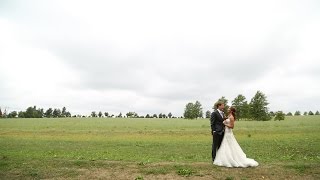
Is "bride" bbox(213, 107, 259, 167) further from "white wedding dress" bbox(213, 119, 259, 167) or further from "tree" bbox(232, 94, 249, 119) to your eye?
"tree" bbox(232, 94, 249, 119)

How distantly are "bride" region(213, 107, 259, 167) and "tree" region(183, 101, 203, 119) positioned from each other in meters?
151

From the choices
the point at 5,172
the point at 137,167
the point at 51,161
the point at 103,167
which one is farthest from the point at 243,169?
the point at 5,172

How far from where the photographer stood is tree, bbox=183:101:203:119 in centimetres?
16625

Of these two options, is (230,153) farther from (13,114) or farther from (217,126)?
(13,114)

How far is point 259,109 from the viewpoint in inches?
4323

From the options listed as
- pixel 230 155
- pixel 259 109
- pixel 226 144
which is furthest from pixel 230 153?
pixel 259 109

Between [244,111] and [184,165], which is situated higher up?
[244,111]

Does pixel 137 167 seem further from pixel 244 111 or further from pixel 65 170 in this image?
pixel 244 111

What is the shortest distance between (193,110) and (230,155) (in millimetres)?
154085

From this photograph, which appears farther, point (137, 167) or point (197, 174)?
point (137, 167)

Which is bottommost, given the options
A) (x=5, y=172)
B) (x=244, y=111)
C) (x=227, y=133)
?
(x=5, y=172)

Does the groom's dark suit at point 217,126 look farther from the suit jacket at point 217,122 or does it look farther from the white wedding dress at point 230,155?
the white wedding dress at point 230,155

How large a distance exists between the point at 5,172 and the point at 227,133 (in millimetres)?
10489

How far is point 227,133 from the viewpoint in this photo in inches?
594
